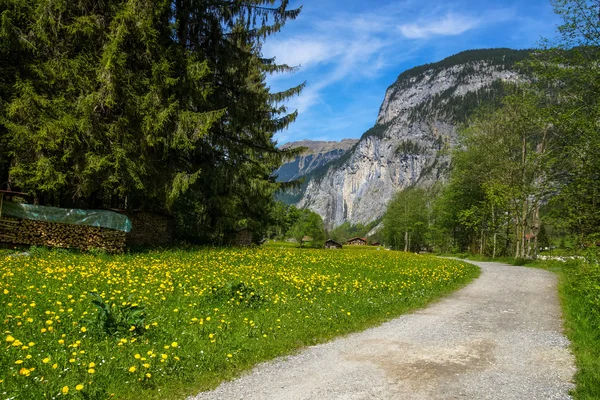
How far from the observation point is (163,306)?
7789mm

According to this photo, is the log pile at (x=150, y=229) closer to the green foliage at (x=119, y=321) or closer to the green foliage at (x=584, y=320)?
the green foliage at (x=119, y=321)

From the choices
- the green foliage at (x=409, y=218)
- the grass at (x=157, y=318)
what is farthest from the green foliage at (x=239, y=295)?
the green foliage at (x=409, y=218)

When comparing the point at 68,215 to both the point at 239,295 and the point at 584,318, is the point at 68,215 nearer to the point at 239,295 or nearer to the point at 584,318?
the point at 239,295

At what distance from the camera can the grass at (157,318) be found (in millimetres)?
4617

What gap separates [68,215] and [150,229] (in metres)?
4.54

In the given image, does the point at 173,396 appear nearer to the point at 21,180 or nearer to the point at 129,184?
the point at 129,184

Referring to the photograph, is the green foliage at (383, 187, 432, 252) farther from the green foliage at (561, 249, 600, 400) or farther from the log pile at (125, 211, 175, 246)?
the green foliage at (561, 249, 600, 400)

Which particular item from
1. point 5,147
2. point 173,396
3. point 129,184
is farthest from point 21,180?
point 173,396

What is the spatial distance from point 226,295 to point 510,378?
18.8ft

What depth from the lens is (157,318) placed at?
6.88 m

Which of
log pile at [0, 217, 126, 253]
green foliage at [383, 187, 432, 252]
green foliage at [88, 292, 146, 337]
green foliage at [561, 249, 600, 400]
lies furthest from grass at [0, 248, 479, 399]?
green foliage at [383, 187, 432, 252]

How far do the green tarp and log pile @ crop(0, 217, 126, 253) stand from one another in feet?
0.55

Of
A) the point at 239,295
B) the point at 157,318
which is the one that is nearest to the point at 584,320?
the point at 239,295

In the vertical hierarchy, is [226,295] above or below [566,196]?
below
